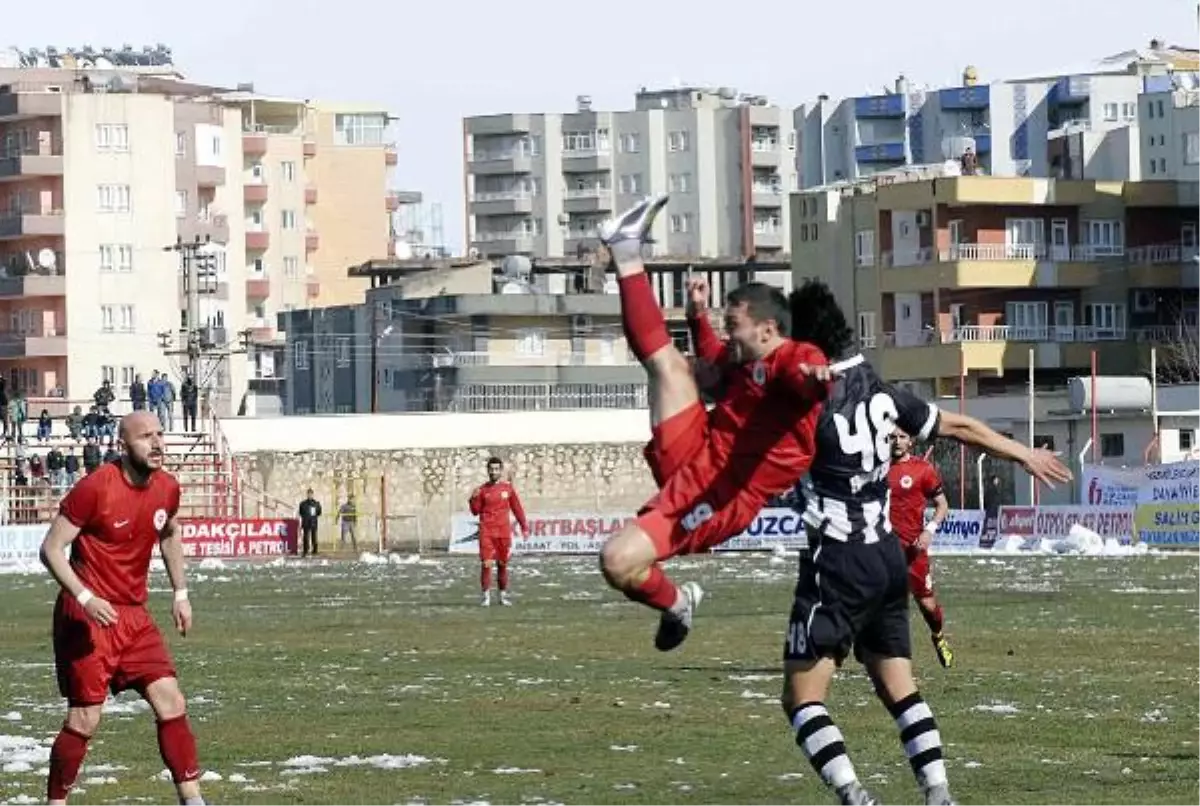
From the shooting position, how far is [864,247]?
112m

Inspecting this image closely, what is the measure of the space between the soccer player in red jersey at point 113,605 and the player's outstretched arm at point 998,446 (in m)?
4.16

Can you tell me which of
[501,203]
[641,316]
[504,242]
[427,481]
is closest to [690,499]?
Result: [641,316]

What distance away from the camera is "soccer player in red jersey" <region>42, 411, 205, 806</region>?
14.8 meters

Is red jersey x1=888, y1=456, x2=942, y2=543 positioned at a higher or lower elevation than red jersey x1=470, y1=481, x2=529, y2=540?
higher

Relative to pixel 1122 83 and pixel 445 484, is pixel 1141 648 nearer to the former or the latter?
pixel 445 484

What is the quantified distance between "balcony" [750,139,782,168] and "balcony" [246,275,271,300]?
144 ft

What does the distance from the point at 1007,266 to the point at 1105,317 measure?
18.8 ft

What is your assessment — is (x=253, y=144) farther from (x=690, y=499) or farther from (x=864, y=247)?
(x=690, y=499)

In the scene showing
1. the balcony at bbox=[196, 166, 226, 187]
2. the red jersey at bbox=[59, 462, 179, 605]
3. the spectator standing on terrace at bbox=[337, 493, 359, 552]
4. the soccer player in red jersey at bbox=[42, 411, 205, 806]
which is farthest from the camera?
the balcony at bbox=[196, 166, 226, 187]

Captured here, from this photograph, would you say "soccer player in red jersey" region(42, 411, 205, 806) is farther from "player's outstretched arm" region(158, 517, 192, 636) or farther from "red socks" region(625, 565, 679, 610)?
"red socks" region(625, 565, 679, 610)

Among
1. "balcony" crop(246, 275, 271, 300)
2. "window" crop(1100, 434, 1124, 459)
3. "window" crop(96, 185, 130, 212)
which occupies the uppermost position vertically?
"window" crop(96, 185, 130, 212)

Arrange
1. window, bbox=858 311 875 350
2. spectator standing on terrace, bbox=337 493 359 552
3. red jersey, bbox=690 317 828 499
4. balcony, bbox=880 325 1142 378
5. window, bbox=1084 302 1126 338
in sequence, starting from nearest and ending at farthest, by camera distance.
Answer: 1. red jersey, bbox=690 317 828 499
2. spectator standing on terrace, bbox=337 493 359 552
3. balcony, bbox=880 325 1142 378
4. window, bbox=1084 302 1126 338
5. window, bbox=858 311 875 350

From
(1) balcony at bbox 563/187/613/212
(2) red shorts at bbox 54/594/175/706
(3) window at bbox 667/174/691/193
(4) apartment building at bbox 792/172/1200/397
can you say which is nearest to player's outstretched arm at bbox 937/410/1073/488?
(2) red shorts at bbox 54/594/175/706

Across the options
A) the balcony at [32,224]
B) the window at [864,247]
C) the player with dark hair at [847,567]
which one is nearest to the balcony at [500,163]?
the balcony at [32,224]
